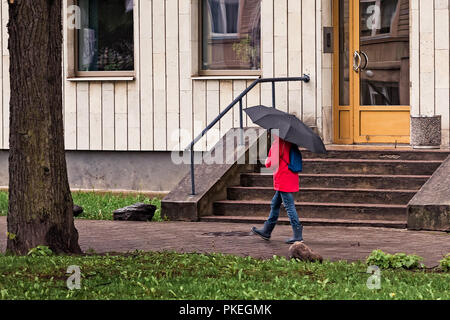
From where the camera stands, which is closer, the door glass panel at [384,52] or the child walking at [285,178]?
the child walking at [285,178]

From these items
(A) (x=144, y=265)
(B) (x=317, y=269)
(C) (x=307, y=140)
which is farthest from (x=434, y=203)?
(A) (x=144, y=265)

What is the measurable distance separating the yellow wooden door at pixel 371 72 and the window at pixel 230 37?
56.4 inches

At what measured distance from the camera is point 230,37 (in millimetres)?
18156

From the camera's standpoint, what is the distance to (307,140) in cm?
1176

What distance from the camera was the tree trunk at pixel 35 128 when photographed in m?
10.5

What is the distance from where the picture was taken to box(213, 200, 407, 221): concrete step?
14.0 meters

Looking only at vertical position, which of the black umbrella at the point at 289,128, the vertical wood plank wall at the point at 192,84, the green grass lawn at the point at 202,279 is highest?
the vertical wood plank wall at the point at 192,84

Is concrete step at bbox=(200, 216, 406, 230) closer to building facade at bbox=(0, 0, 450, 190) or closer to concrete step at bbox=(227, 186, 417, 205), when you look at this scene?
concrete step at bbox=(227, 186, 417, 205)

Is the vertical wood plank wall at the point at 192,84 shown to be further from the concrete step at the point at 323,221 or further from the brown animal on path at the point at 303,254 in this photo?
the brown animal on path at the point at 303,254

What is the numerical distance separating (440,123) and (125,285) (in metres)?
8.08

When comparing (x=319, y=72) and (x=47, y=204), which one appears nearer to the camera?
(x=47, y=204)

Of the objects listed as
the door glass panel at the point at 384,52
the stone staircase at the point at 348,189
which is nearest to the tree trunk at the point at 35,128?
the stone staircase at the point at 348,189

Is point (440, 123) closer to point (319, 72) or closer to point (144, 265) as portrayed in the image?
point (319, 72)

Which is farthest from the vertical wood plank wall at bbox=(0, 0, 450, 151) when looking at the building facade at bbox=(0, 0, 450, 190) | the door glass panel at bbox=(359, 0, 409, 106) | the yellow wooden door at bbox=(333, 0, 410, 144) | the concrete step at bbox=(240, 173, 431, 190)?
the concrete step at bbox=(240, 173, 431, 190)
